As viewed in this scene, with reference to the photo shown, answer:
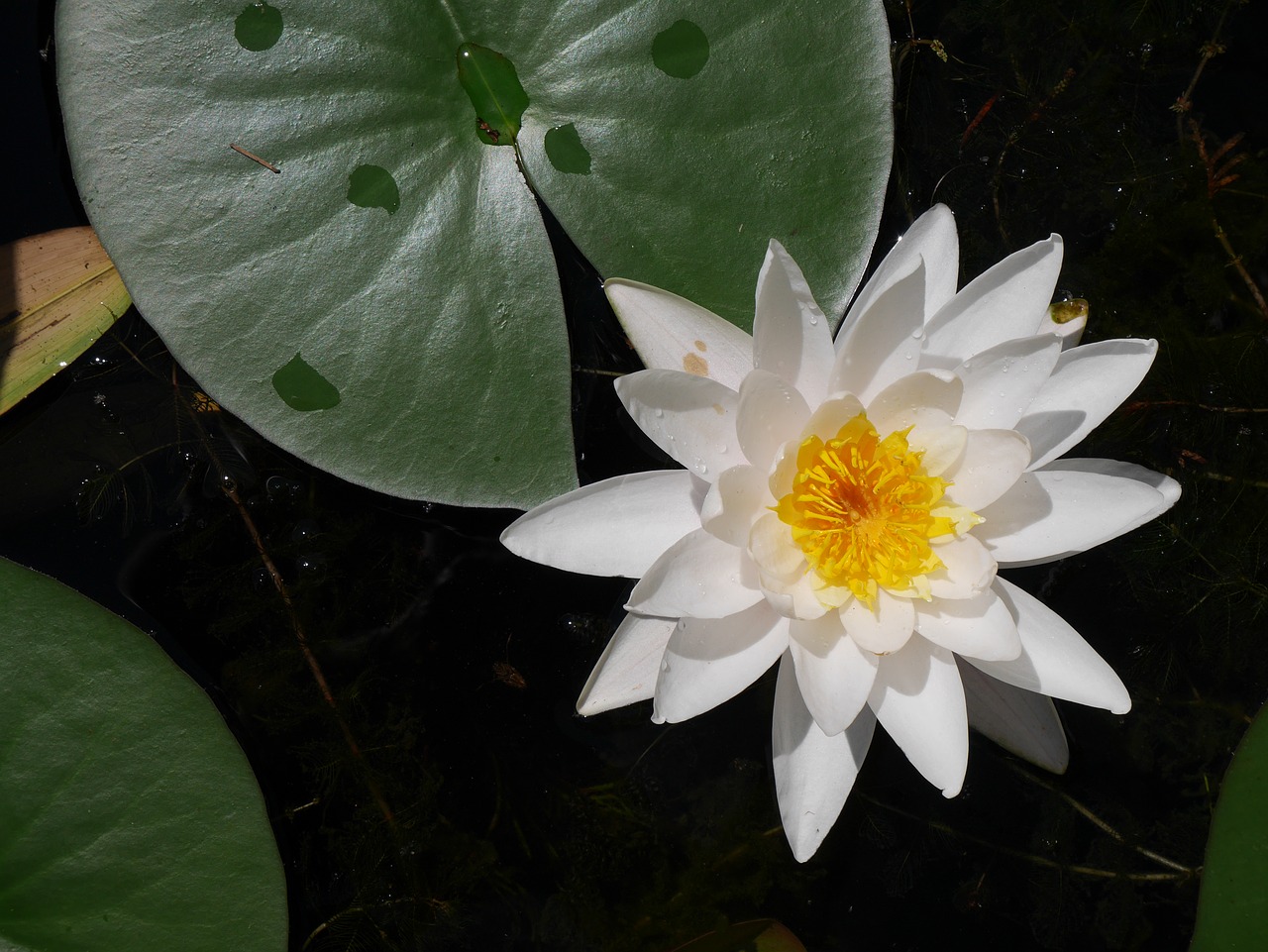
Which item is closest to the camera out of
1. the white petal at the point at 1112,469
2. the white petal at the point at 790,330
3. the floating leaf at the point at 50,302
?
the white petal at the point at 790,330

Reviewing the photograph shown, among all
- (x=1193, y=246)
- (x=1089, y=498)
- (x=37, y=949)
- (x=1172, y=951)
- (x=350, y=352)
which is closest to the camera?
(x=1089, y=498)

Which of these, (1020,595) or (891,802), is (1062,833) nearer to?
(891,802)

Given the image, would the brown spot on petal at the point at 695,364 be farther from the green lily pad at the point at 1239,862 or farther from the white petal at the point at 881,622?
the green lily pad at the point at 1239,862

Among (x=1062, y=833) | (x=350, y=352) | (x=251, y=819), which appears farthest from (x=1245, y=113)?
(x=251, y=819)

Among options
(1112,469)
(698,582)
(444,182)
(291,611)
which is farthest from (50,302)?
(1112,469)

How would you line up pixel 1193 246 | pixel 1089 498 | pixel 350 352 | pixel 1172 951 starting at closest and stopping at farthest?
pixel 1089 498
pixel 350 352
pixel 1172 951
pixel 1193 246

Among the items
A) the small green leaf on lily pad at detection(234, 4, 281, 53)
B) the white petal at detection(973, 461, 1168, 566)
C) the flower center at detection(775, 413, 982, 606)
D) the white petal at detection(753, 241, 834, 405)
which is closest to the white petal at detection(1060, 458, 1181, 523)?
the white petal at detection(973, 461, 1168, 566)

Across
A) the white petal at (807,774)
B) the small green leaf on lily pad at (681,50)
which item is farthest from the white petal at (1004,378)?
the small green leaf on lily pad at (681,50)
